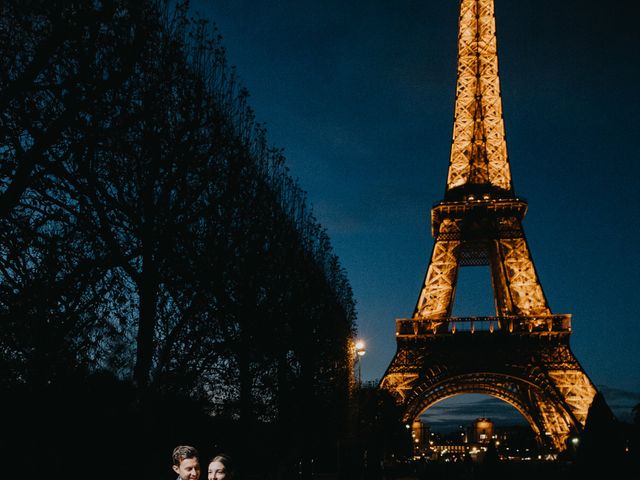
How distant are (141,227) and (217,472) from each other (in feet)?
29.2

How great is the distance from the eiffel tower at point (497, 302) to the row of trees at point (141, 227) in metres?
25.6

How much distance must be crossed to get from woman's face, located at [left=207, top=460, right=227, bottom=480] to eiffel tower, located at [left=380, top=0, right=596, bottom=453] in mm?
39217

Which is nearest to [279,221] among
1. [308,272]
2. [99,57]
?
[308,272]

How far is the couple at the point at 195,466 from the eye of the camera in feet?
15.1

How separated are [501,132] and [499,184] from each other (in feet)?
14.5

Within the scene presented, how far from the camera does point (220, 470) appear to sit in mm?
4625

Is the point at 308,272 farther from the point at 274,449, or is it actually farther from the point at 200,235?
the point at 200,235

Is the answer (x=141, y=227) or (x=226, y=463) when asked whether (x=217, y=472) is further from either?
(x=141, y=227)

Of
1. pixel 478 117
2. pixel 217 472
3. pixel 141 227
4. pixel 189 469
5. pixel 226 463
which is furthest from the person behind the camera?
pixel 478 117

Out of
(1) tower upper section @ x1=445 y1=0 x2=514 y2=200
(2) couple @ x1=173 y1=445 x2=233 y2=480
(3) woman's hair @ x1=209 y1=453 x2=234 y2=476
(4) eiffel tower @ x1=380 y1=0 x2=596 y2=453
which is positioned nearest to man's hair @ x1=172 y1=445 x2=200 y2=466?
(2) couple @ x1=173 y1=445 x2=233 y2=480

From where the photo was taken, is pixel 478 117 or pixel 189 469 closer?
pixel 189 469

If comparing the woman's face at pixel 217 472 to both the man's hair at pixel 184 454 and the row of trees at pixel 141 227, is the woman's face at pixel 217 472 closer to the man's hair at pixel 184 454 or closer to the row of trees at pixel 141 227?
the man's hair at pixel 184 454

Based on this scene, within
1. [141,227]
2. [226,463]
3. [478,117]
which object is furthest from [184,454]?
[478,117]

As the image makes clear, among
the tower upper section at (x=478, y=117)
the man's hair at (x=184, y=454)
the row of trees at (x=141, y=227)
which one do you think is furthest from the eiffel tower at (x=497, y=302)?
the man's hair at (x=184, y=454)
